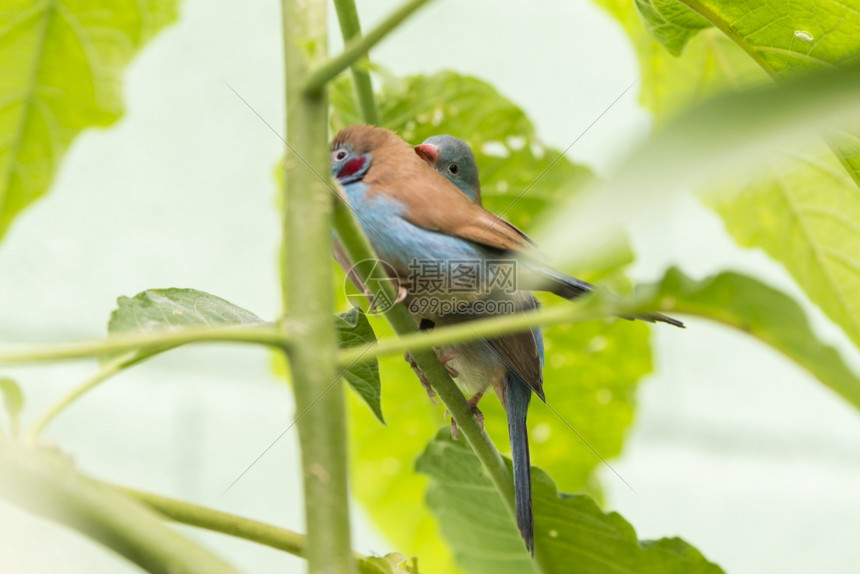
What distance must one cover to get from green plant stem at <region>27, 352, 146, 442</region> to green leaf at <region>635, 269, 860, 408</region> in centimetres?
27

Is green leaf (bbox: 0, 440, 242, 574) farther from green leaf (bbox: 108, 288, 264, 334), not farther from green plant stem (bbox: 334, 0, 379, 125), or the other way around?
green plant stem (bbox: 334, 0, 379, 125)

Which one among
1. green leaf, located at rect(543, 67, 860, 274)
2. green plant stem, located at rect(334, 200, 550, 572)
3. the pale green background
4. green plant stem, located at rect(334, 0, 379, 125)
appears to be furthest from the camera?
the pale green background

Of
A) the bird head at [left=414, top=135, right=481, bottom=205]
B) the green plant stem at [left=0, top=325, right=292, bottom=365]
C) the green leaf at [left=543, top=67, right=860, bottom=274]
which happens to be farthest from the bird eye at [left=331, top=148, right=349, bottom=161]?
the green leaf at [left=543, top=67, right=860, bottom=274]

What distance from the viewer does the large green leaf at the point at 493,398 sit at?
1148mm

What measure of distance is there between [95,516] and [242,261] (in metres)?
2.47

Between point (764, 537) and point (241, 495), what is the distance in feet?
5.58

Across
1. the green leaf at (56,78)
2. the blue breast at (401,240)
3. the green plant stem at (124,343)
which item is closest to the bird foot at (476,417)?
the blue breast at (401,240)

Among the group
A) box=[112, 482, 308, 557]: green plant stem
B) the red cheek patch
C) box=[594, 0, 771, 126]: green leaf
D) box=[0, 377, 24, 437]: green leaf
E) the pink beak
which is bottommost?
box=[112, 482, 308, 557]: green plant stem

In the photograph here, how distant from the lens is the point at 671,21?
76 centimetres

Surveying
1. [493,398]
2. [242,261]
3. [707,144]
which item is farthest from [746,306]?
[242,261]

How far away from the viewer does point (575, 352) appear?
1.24 metres

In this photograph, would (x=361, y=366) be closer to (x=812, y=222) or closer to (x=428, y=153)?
(x=428, y=153)

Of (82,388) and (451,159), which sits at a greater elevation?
(451,159)

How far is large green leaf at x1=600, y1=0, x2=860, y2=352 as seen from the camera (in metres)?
0.66
